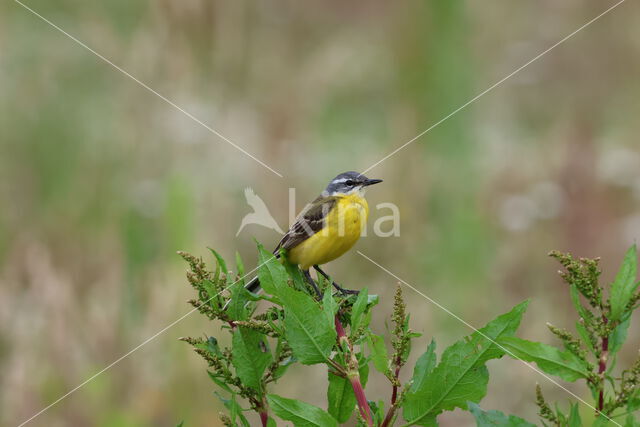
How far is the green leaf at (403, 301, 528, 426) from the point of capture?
4.69 feet

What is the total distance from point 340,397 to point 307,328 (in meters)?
0.18

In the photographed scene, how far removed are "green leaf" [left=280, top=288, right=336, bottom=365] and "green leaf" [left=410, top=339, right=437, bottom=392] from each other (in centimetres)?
17

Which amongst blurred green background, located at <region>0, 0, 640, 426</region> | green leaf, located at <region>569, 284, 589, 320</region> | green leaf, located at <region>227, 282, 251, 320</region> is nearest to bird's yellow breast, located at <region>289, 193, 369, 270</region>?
blurred green background, located at <region>0, 0, 640, 426</region>

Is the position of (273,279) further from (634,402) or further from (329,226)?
(329,226)

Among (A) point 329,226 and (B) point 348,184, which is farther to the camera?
(B) point 348,184

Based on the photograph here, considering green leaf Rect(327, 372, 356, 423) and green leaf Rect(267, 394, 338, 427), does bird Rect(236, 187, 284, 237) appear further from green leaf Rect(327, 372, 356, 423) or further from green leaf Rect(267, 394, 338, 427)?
green leaf Rect(267, 394, 338, 427)

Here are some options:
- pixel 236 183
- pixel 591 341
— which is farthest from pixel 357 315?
pixel 236 183

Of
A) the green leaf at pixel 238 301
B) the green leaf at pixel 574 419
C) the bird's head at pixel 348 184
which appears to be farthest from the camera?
the bird's head at pixel 348 184

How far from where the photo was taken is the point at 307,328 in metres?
1.48

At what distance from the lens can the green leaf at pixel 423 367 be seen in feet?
4.91

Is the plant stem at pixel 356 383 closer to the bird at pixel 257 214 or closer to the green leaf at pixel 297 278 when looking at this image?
the green leaf at pixel 297 278

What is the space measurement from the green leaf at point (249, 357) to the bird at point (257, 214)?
2766mm

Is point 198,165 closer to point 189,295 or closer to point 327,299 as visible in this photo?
point 189,295

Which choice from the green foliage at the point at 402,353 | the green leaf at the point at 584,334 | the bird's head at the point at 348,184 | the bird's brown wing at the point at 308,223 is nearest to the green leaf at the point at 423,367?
the green foliage at the point at 402,353
